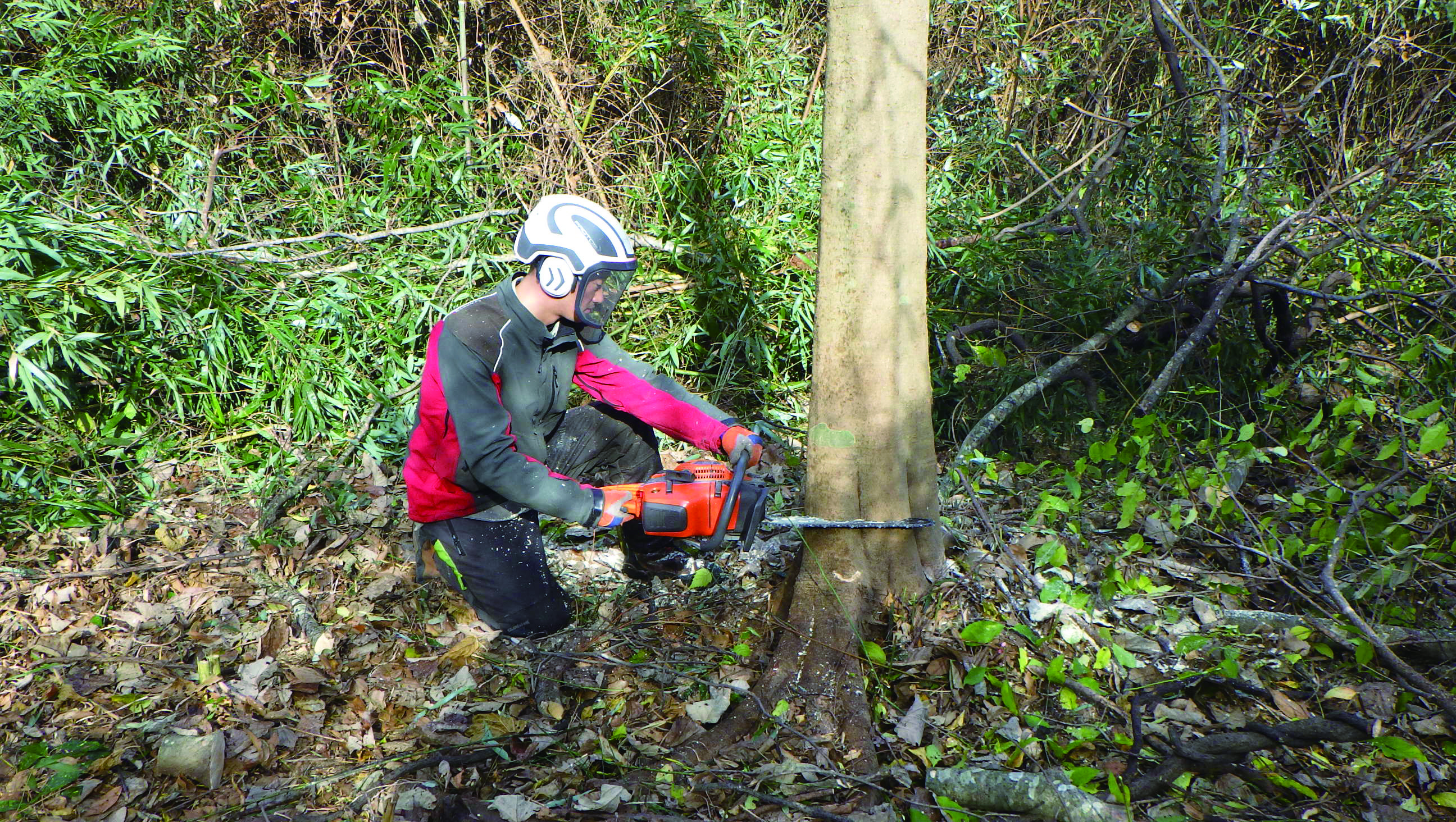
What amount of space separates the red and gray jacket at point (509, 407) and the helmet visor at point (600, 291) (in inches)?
5.0

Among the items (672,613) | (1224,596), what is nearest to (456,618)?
(672,613)

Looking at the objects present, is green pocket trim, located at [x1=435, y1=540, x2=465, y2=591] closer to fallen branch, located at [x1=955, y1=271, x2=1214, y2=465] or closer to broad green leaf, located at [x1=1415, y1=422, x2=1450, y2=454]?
fallen branch, located at [x1=955, y1=271, x2=1214, y2=465]

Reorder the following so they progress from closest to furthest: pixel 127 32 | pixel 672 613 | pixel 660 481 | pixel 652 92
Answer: pixel 660 481 < pixel 672 613 < pixel 127 32 < pixel 652 92

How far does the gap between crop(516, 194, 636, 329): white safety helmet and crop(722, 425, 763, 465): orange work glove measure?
63cm

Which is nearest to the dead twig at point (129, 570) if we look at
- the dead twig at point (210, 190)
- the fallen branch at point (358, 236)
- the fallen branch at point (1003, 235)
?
the fallen branch at point (358, 236)

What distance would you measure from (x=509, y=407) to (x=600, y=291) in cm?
48

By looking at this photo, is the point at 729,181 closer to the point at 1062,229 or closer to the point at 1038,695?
the point at 1062,229

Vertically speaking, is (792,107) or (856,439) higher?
(792,107)

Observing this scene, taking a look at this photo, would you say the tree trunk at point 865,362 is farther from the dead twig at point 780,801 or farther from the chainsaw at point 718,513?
the dead twig at point 780,801

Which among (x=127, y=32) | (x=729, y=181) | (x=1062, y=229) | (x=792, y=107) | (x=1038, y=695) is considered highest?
(x=127, y=32)

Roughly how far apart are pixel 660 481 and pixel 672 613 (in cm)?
65

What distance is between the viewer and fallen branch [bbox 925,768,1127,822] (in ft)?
5.97

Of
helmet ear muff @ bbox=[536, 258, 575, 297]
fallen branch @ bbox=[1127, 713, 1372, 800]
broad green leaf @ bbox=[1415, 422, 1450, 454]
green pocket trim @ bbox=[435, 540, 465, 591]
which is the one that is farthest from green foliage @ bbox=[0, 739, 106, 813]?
broad green leaf @ bbox=[1415, 422, 1450, 454]

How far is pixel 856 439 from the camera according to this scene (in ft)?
7.74
